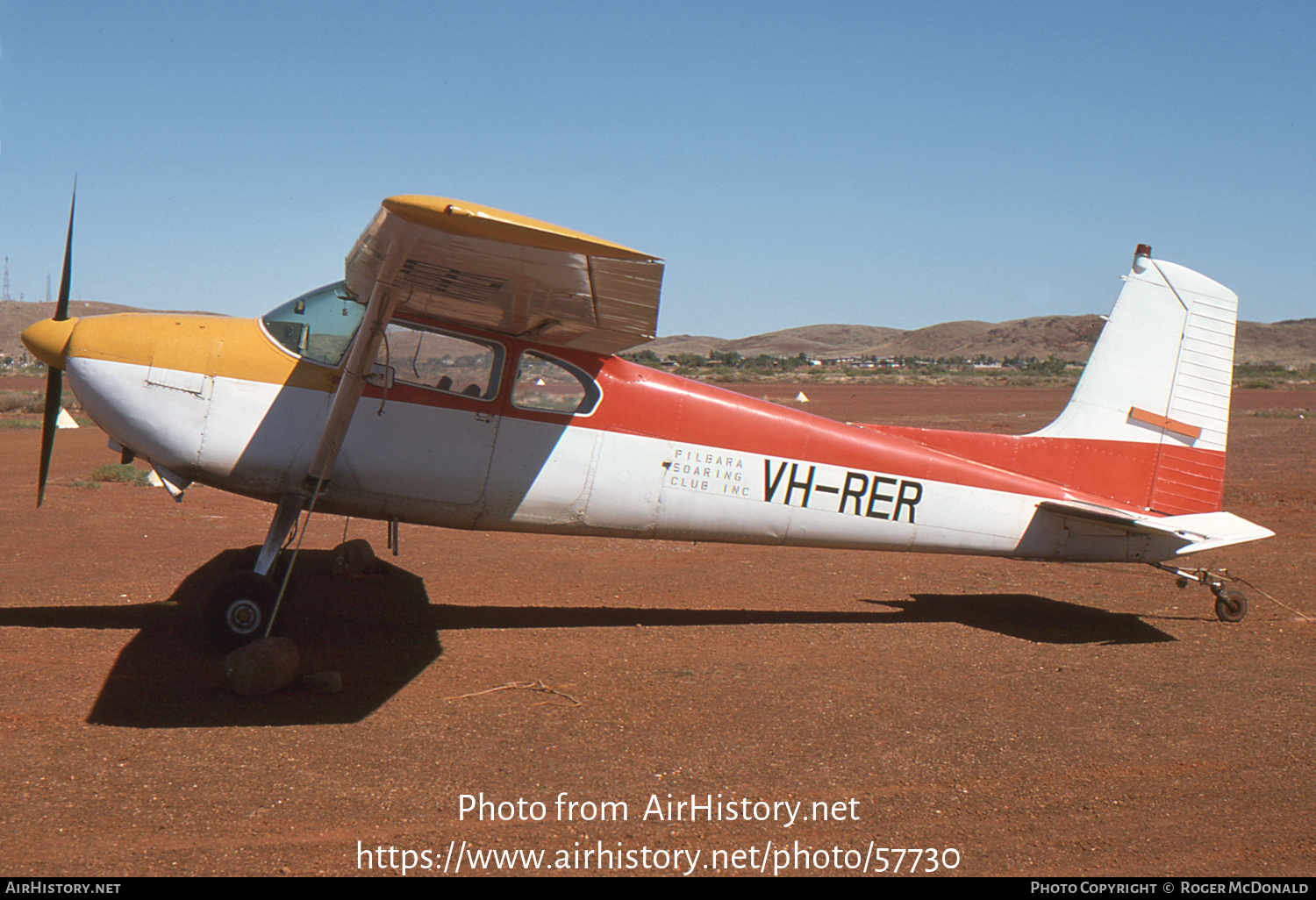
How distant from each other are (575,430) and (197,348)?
263 cm

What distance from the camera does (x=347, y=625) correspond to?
6770 millimetres

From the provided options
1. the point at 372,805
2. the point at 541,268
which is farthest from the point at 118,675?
the point at 541,268

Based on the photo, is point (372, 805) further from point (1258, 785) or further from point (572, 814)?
point (1258, 785)

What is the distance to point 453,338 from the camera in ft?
A: 20.8

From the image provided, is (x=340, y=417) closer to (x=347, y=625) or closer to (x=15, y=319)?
(x=347, y=625)

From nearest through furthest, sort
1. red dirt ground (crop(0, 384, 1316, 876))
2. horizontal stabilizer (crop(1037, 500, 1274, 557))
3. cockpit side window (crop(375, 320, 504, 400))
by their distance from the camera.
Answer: red dirt ground (crop(0, 384, 1316, 876)), cockpit side window (crop(375, 320, 504, 400)), horizontal stabilizer (crop(1037, 500, 1274, 557))

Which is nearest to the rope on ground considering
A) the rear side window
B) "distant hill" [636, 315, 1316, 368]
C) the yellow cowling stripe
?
the rear side window

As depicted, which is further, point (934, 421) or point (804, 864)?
point (934, 421)

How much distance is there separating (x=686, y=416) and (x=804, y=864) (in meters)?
3.70

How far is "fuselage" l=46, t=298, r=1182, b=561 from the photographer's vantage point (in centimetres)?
589

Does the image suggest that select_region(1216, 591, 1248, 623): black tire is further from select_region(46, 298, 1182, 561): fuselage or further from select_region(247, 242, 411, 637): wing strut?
select_region(247, 242, 411, 637): wing strut

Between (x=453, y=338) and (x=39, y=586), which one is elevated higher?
(x=453, y=338)

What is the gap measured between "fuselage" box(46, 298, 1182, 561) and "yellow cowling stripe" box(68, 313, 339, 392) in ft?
0.04
